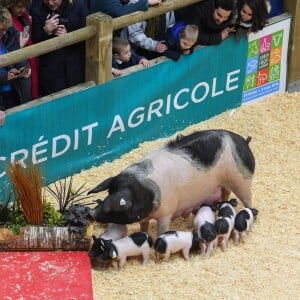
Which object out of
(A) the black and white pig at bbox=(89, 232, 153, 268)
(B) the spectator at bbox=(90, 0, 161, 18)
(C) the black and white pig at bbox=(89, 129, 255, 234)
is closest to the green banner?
(B) the spectator at bbox=(90, 0, 161, 18)

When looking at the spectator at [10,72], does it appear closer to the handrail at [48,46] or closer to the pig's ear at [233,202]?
the handrail at [48,46]

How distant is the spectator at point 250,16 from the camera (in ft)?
32.6

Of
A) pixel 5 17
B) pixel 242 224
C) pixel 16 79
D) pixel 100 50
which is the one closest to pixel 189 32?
pixel 100 50

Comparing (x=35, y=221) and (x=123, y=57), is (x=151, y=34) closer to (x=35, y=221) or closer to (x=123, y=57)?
(x=123, y=57)

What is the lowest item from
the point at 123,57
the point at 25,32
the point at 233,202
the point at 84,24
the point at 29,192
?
the point at 233,202

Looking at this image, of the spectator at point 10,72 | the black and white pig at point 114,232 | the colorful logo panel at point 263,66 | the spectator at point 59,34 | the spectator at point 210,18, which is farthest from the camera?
the colorful logo panel at point 263,66

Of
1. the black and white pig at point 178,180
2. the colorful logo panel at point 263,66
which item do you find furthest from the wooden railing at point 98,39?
the colorful logo panel at point 263,66

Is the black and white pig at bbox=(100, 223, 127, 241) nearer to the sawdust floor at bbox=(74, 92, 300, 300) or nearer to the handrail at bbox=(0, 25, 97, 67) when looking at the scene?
the sawdust floor at bbox=(74, 92, 300, 300)

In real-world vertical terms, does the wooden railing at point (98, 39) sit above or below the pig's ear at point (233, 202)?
above

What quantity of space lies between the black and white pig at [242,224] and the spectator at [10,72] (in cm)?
211

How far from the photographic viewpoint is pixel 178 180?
8266 mm

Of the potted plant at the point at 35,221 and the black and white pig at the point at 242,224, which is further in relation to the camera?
the black and white pig at the point at 242,224

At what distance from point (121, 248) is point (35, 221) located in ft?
2.26

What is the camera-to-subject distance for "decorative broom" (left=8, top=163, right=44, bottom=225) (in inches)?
313
